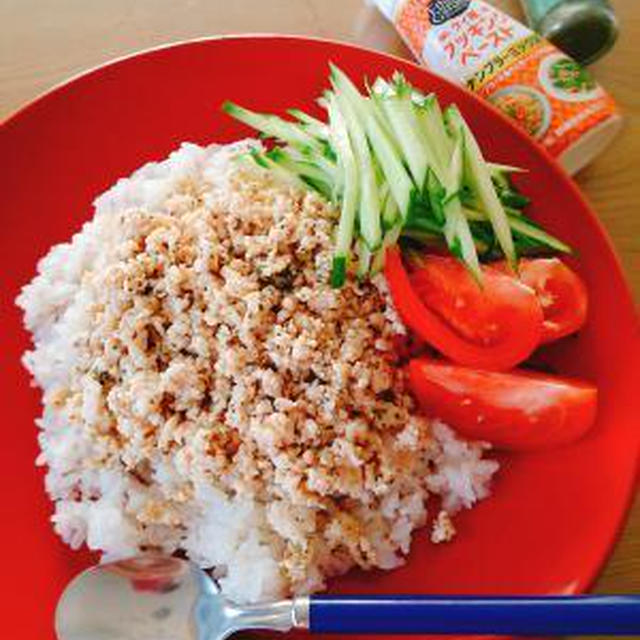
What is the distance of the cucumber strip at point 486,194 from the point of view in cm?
140

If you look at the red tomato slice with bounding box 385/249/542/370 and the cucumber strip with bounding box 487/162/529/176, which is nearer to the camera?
the red tomato slice with bounding box 385/249/542/370

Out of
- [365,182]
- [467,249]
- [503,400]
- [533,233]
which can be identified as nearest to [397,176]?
[365,182]

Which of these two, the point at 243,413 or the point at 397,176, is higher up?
the point at 397,176

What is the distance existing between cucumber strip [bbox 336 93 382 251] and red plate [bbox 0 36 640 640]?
0.20 m

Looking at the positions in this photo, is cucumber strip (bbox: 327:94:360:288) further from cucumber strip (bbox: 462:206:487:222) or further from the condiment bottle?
the condiment bottle

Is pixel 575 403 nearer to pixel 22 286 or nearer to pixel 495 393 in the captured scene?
pixel 495 393

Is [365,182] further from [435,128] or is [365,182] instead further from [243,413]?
[243,413]

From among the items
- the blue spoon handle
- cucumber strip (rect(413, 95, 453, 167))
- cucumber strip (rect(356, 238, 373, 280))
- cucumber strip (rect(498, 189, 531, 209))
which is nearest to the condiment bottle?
cucumber strip (rect(498, 189, 531, 209))

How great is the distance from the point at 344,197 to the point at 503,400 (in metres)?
0.40

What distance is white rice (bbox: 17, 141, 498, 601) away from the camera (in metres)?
1.30

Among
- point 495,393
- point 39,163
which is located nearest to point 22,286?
point 39,163

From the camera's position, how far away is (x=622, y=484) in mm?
1355

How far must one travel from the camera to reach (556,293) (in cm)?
146

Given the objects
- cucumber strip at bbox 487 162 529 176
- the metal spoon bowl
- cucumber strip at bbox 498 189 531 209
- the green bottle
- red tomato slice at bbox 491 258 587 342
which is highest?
the green bottle
